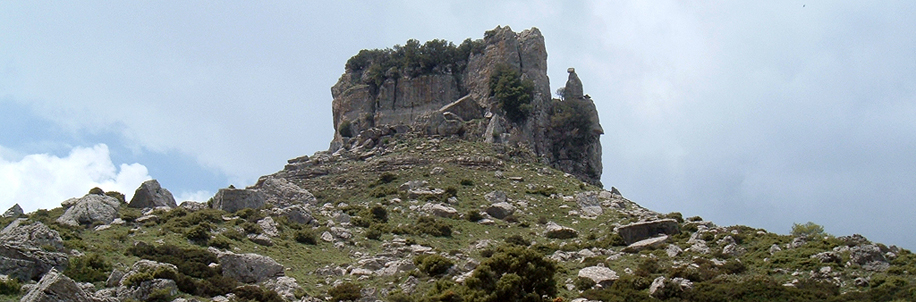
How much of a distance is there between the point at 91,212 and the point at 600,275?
29544mm

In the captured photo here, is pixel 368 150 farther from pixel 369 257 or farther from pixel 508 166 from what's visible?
pixel 369 257

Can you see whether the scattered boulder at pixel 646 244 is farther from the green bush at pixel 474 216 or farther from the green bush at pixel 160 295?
the green bush at pixel 160 295

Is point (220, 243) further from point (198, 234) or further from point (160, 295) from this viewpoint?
point (160, 295)

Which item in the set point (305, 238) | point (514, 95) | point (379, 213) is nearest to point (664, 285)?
point (305, 238)

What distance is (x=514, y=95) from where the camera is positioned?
254 ft

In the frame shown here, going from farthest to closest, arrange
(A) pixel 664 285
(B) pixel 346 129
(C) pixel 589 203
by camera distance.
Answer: (B) pixel 346 129, (C) pixel 589 203, (A) pixel 664 285

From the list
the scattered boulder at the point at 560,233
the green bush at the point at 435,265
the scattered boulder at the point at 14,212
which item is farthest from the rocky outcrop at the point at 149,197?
the scattered boulder at the point at 560,233

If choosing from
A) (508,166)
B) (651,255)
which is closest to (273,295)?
(651,255)

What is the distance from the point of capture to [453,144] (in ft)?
240

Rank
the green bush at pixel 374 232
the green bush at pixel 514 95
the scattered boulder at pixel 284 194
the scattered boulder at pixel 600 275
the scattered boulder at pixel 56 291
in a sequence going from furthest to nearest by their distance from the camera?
1. the green bush at pixel 514 95
2. the scattered boulder at pixel 284 194
3. the green bush at pixel 374 232
4. the scattered boulder at pixel 600 275
5. the scattered boulder at pixel 56 291

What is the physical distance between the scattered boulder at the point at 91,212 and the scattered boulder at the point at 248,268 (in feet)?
39.4

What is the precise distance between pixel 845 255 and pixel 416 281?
2076 centimetres

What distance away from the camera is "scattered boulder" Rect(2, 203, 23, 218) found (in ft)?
144

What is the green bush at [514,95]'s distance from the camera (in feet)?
254
